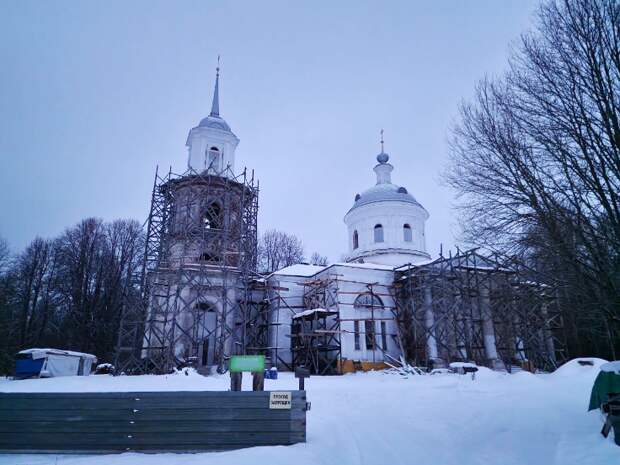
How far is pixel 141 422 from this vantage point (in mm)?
5977

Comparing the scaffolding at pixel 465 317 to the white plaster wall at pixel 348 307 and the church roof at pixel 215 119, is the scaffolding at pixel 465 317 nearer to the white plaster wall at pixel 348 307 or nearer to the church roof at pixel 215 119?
the white plaster wall at pixel 348 307

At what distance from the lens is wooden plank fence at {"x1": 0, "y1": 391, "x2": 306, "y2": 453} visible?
593 centimetres

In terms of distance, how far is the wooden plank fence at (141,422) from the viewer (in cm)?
593

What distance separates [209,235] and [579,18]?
21.0 metres

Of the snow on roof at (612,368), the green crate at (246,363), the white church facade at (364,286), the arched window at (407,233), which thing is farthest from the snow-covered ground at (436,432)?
the arched window at (407,233)

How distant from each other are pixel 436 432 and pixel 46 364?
61.7 feet

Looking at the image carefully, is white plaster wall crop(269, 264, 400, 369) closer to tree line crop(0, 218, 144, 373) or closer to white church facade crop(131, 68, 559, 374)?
white church facade crop(131, 68, 559, 374)

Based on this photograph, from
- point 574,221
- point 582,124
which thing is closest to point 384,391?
point 574,221

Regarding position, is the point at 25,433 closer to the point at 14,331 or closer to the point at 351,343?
the point at 351,343

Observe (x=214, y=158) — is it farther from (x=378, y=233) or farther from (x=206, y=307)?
(x=378, y=233)

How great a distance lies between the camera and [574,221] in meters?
7.52

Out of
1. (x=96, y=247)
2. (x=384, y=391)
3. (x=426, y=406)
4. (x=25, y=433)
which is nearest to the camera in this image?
(x=25, y=433)

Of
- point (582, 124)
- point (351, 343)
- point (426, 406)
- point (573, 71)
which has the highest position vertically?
point (573, 71)

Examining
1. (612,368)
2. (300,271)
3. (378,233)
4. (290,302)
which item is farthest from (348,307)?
(612,368)
